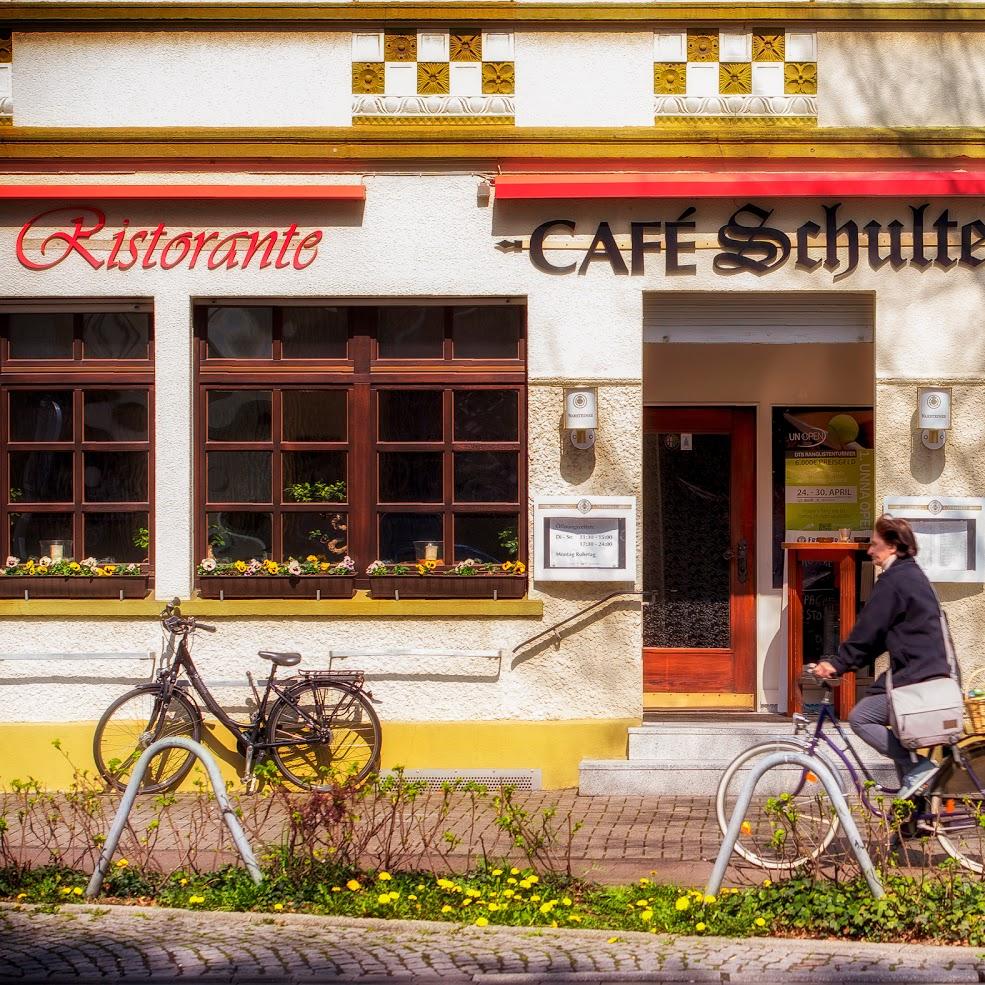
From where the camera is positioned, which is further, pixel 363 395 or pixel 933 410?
pixel 363 395

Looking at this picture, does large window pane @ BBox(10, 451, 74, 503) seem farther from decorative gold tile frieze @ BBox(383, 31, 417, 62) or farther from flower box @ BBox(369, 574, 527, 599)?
decorative gold tile frieze @ BBox(383, 31, 417, 62)

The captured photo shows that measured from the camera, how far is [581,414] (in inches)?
395

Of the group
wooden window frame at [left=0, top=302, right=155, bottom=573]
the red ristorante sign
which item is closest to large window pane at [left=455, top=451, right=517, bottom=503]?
the red ristorante sign

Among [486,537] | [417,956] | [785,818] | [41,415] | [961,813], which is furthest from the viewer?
[41,415]

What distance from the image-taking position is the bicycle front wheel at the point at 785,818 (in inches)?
268

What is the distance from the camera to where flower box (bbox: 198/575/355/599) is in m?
10.3

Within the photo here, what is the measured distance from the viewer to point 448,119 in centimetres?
1027

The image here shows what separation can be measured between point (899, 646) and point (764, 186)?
371cm

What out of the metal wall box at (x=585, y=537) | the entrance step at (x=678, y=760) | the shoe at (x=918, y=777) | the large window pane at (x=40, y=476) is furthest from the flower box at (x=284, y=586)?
the shoe at (x=918, y=777)

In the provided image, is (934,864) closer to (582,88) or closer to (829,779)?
(829,779)

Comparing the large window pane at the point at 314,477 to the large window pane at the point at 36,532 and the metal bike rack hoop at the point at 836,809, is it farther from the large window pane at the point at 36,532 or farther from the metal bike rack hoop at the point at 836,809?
the metal bike rack hoop at the point at 836,809

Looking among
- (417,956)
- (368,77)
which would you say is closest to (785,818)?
(417,956)

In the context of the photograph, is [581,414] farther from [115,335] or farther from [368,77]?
[115,335]

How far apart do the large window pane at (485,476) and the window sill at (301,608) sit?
755mm
